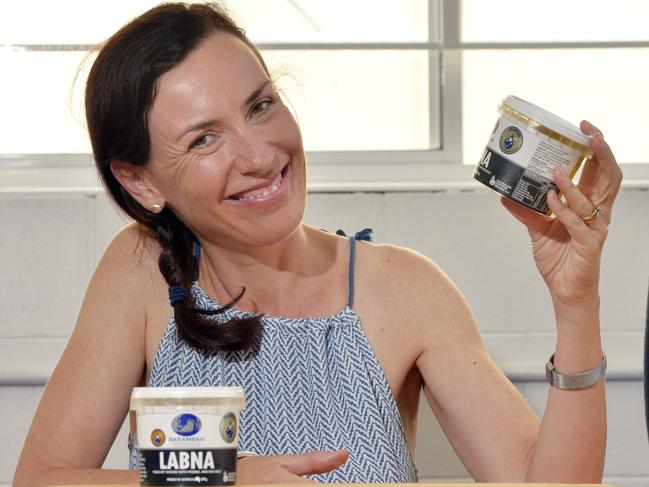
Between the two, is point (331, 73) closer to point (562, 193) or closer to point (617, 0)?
point (617, 0)

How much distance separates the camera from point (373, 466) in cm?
140

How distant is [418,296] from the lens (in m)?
1.47

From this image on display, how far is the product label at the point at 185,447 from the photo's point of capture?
0.77 meters

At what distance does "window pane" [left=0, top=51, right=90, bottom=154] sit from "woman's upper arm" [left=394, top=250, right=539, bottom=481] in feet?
2.69

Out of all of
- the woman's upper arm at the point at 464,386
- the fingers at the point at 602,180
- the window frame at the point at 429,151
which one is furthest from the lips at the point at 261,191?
the window frame at the point at 429,151

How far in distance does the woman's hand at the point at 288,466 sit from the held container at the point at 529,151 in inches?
13.2

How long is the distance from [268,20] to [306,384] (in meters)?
0.81

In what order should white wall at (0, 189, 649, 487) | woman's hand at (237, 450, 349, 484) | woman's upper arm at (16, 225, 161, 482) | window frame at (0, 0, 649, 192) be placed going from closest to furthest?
woman's hand at (237, 450, 349, 484) < woman's upper arm at (16, 225, 161, 482) < white wall at (0, 189, 649, 487) < window frame at (0, 0, 649, 192)

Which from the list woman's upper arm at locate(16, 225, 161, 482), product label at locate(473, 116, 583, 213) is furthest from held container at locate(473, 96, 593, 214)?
woman's upper arm at locate(16, 225, 161, 482)

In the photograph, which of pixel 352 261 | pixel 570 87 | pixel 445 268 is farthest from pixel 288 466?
pixel 570 87

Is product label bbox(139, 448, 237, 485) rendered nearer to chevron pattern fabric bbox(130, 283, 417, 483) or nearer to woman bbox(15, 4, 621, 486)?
woman bbox(15, 4, 621, 486)

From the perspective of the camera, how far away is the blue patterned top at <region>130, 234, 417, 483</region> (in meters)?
1.42

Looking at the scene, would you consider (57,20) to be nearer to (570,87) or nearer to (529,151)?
(570,87)

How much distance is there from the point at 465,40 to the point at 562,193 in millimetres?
950
